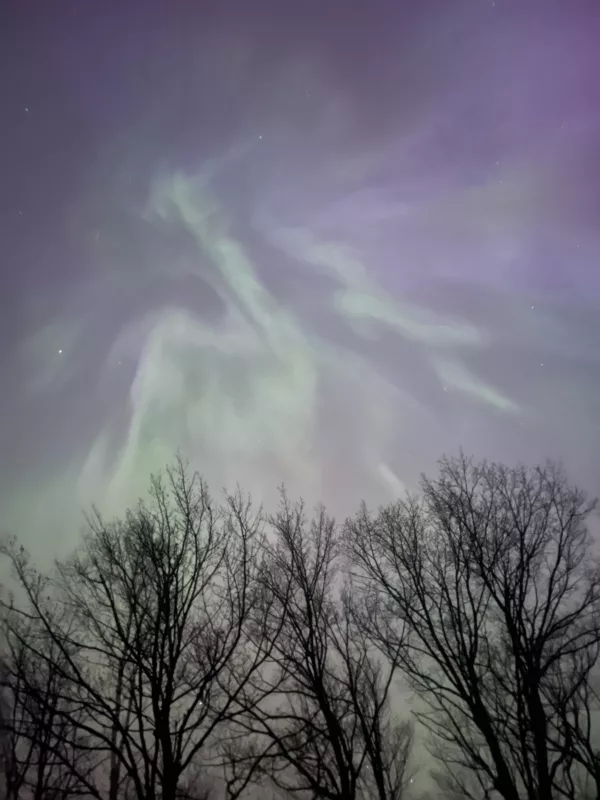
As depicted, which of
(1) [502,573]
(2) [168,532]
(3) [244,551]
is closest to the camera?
(2) [168,532]

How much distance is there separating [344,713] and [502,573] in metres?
5.05

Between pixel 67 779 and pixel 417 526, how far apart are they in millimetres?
12027

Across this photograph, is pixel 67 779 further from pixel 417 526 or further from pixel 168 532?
pixel 417 526

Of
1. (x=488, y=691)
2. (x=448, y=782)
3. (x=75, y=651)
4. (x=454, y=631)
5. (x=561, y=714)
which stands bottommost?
(x=448, y=782)

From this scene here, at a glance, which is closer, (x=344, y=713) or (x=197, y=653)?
(x=197, y=653)

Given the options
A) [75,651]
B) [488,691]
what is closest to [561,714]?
[488,691]

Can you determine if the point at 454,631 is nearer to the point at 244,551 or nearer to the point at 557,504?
the point at 557,504

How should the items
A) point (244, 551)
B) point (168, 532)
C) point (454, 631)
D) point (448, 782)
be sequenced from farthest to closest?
1. point (448, 782)
2. point (454, 631)
3. point (244, 551)
4. point (168, 532)

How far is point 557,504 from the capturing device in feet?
37.4

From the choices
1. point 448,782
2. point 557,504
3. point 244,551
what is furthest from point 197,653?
point 448,782

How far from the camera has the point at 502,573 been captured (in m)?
10.8

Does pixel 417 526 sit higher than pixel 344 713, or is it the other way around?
pixel 417 526

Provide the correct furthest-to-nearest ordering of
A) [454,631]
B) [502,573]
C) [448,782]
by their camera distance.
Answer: [448,782] < [502,573] < [454,631]

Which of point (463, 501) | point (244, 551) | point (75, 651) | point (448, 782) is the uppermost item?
point (463, 501)
